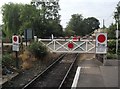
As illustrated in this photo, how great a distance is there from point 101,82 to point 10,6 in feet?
133

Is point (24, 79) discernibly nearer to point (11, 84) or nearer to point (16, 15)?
point (11, 84)

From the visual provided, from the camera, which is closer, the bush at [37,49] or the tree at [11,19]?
the bush at [37,49]

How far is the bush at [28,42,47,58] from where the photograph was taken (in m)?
21.7

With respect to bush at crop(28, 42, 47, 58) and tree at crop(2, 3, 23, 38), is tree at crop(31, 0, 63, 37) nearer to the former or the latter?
tree at crop(2, 3, 23, 38)

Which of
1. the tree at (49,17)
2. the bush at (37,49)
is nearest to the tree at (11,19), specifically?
the tree at (49,17)

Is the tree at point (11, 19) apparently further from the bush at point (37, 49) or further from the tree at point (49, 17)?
the bush at point (37, 49)

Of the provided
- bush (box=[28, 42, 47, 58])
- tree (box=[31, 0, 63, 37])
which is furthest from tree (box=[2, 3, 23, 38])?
bush (box=[28, 42, 47, 58])

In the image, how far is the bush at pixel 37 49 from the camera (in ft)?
71.2

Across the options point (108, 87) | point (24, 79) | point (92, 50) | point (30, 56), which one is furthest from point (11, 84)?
point (92, 50)

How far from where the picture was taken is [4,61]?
16.0m

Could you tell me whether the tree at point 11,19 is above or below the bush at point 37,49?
above

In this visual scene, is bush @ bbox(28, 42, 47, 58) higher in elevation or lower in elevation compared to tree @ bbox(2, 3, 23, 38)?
lower

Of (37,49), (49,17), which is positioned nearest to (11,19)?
(49,17)

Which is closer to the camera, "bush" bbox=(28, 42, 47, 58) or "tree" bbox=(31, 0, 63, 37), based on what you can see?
"bush" bbox=(28, 42, 47, 58)
